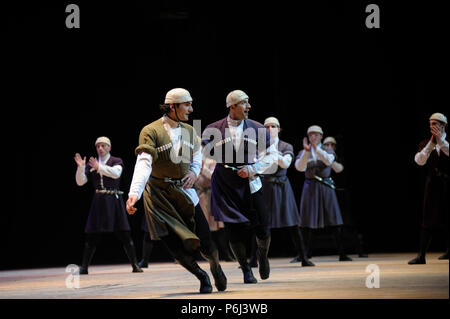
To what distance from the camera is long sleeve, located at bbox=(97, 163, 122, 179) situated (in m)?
6.86

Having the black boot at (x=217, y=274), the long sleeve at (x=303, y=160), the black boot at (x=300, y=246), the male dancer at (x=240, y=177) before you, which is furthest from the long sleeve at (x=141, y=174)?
the long sleeve at (x=303, y=160)

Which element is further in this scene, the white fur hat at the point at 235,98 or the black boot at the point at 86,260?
the black boot at the point at 86,260

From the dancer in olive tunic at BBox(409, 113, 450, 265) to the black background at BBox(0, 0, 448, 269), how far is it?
1939 millimetres

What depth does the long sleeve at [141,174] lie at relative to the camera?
3939 mm

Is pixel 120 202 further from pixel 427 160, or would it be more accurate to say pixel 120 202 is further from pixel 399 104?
pixel 399 104

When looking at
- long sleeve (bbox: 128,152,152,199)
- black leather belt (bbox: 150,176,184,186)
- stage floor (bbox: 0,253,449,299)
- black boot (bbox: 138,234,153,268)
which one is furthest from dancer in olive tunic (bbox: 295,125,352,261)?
long sleeve (bbox: 128,152,152,199)

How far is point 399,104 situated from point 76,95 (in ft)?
14.3

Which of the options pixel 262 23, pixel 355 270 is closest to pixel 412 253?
pixel 355 270

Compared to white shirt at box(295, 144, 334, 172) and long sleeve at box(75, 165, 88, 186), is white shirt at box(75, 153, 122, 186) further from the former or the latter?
white shirt at box(295, 144, 334, 172)

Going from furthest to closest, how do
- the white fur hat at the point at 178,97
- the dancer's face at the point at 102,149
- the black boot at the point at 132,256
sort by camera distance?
1. the dancer's face at the point at 102,149
2. the black boot at the point at 132,256
3. the white fur hat at the point at 178,97

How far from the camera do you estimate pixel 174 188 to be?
4.09 meters

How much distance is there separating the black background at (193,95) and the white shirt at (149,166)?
4092 millimetres

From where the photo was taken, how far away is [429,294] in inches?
137

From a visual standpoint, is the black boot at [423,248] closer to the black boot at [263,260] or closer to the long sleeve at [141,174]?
the black boot at [263,260]
